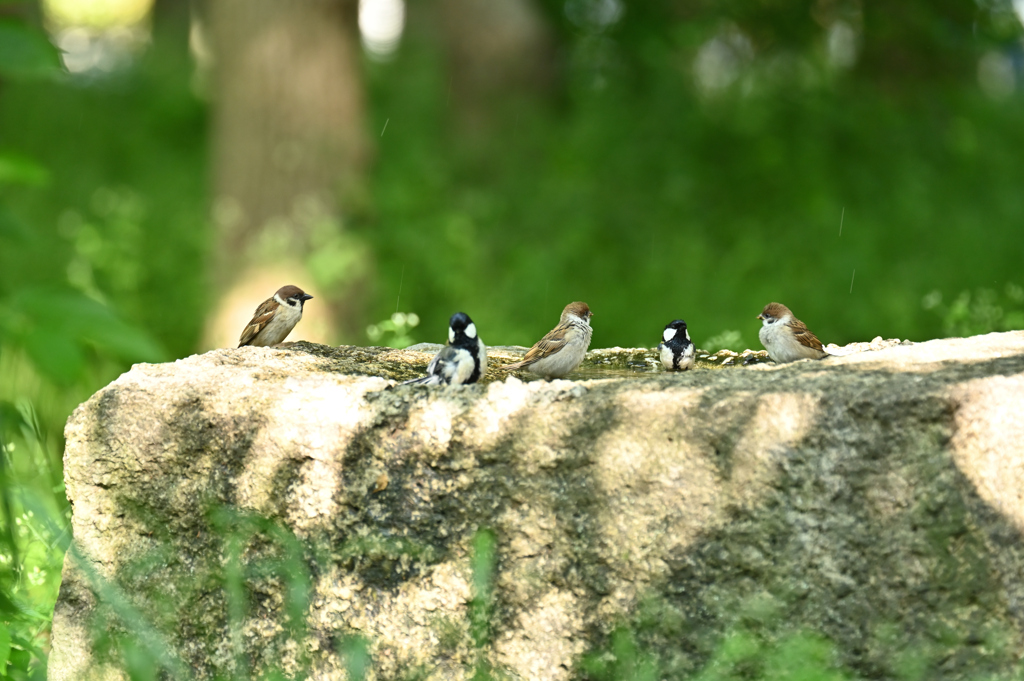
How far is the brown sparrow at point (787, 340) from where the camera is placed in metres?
4.22

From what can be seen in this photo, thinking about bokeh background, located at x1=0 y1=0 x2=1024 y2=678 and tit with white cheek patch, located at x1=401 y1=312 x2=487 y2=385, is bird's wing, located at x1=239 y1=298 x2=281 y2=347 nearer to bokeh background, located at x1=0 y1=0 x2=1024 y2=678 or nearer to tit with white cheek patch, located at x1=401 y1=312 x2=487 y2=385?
bokeh background, located at x1=0 y1=0 x2=1024 y2=678

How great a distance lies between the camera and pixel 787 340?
4254mm

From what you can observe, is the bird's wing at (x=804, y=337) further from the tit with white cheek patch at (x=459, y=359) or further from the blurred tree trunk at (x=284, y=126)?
the blurred tree trunk at (x=284, y=126)

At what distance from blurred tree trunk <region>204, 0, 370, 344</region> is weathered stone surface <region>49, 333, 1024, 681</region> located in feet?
15.5

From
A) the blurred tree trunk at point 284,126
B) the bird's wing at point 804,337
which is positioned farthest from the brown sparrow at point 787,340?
the blurred tree trunk at point 284,126

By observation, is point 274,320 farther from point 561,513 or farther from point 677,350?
point 561,513

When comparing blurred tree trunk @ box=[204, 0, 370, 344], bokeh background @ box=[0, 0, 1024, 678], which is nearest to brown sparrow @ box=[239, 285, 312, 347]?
bokeh background @ box=[0, 0, 1024, 678]

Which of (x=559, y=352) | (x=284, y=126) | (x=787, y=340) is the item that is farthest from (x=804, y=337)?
(x=284, y=126)

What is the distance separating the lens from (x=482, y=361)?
3.70 m

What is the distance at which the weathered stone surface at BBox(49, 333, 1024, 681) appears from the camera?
8.85 ft

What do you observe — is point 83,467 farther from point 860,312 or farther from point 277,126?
point 860,312

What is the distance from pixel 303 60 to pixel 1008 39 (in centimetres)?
713

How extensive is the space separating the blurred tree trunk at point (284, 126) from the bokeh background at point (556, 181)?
2 centimetres

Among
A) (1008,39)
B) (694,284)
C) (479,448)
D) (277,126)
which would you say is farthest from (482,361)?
(1008,39)
